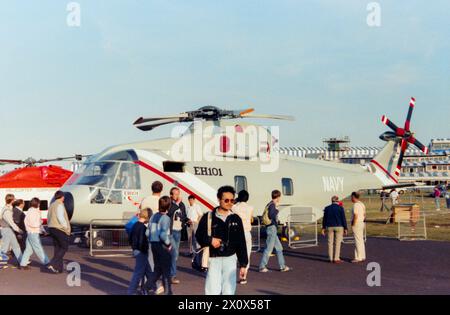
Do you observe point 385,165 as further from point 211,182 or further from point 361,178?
point 211,182

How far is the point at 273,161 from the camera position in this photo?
1853 centimetres

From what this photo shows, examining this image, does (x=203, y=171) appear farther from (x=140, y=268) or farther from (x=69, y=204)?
(x=140, y=268)

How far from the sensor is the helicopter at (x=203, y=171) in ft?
49.6

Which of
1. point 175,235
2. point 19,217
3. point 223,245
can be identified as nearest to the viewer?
point 223,245

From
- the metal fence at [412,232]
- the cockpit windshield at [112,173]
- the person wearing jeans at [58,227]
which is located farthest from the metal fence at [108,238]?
the metal fence at [412,232]

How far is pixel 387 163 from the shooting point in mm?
24516

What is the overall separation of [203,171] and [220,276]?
10.3 metres

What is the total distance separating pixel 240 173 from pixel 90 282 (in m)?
8.35

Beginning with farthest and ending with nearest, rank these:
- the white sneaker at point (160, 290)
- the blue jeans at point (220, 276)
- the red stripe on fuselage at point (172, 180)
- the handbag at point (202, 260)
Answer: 1. the red stripe on fuselage at point (172, 180)
2. the handbag at point (202, 260)
3. the white sneaker at point (160, 290)
4. the blue jeans at point (220, 276)

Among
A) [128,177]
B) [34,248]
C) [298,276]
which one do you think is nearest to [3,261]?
[34,248]

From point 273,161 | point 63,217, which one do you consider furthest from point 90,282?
point 273,161

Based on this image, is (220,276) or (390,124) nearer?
(220,276)

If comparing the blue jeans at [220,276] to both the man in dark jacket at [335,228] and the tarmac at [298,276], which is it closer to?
the tarmac at [298,276]

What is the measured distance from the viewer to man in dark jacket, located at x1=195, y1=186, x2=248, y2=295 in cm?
645
